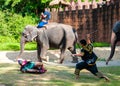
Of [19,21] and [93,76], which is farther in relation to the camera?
[19,21]

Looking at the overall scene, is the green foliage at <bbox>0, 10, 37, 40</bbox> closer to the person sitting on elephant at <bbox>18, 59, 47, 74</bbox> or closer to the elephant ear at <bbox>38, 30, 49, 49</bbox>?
the elephant ear at <bbox>38, 30, 49, 49</bbox>

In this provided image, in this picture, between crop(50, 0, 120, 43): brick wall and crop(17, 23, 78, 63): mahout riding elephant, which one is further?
crop(50, 0, 120, 43): brick wall

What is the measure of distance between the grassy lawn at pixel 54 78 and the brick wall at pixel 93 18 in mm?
14667

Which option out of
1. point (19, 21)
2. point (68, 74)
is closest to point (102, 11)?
point (19, 21)

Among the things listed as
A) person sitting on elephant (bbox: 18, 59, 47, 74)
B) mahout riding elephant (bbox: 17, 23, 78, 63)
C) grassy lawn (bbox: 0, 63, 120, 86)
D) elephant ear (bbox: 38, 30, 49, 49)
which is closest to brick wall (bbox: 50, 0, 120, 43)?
mahout riding elephant (bbox: 17, 23, 78, 63)

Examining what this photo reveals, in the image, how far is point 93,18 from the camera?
2931 cm

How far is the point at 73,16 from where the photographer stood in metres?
30.1

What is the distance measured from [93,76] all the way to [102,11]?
17.5 meters

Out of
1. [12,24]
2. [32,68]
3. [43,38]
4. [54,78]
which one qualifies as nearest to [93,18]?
[12,24]

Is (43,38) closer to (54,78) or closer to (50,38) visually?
(50,38)

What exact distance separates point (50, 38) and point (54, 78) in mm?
4622

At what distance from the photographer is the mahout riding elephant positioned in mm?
15328

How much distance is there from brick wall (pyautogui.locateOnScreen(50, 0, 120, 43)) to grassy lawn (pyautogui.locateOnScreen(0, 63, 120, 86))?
1467cm

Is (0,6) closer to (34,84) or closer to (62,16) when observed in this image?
(62,16)
